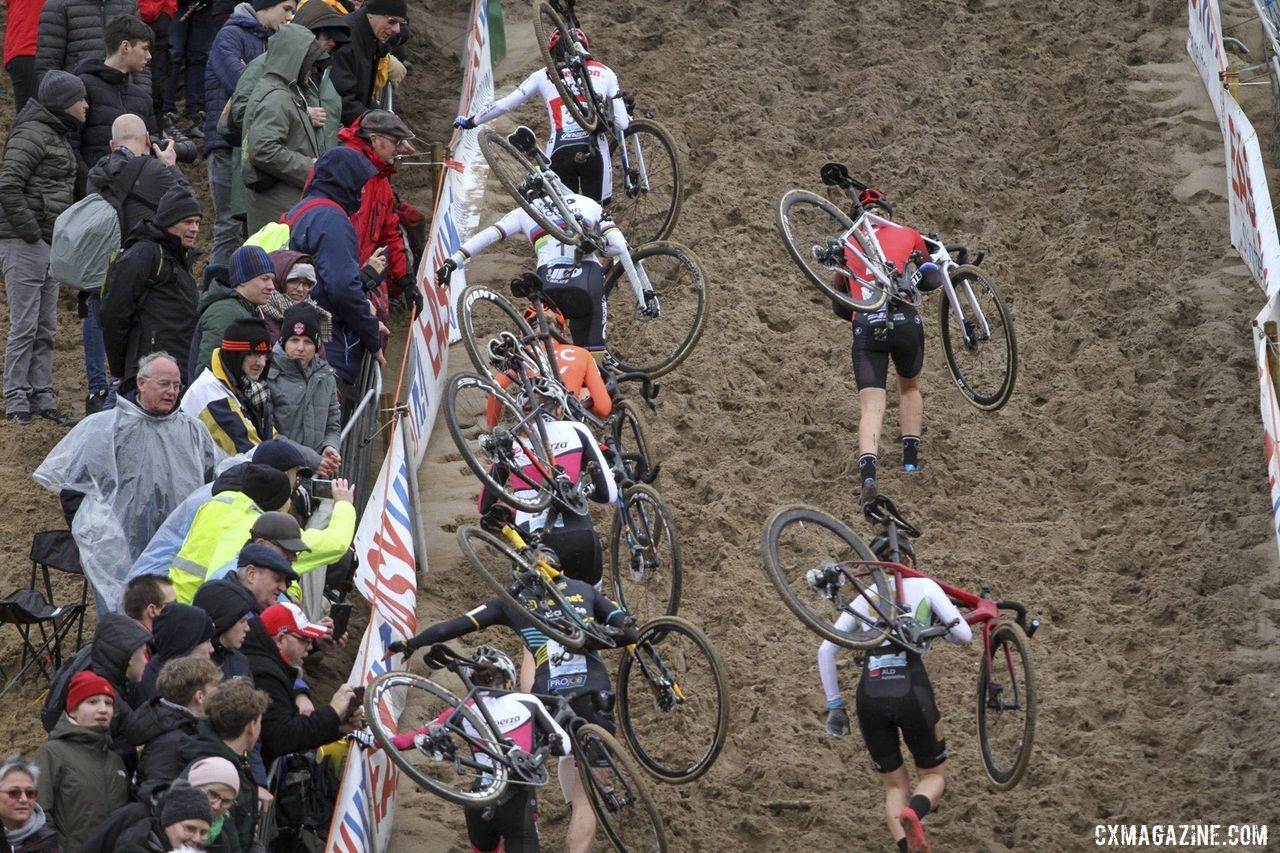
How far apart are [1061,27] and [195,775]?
1523cm

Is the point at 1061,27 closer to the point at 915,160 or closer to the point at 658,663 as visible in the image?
the point at 915,160

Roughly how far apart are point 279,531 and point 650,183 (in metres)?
7.05

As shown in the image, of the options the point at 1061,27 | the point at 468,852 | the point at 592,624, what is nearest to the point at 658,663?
the point at 592,624

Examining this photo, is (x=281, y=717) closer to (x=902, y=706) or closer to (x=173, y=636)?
(x=173, y=636)

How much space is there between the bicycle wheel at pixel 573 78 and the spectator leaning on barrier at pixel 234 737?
753cm

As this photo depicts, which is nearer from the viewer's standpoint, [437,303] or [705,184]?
[437,303]

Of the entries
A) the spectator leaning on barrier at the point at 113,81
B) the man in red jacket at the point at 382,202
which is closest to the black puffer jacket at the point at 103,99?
the spectator leaning on barrier at the point at 113,81

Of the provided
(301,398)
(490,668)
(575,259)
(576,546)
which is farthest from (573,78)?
(490,668)

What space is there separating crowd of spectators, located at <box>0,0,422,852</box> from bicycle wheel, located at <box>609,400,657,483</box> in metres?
1.80

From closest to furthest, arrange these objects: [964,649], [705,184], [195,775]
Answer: [195,775] < [964,649] < [705,184]

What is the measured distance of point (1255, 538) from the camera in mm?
13352

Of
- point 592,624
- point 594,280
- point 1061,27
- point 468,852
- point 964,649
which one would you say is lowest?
point 468,852

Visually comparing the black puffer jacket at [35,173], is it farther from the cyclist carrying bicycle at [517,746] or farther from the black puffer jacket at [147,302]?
the cyclist carrying bicycle at [517,746]

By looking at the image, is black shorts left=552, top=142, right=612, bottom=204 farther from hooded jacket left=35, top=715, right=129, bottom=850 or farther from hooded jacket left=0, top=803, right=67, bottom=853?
hooded jacket left=0, top=803, right=67, bottom=853
